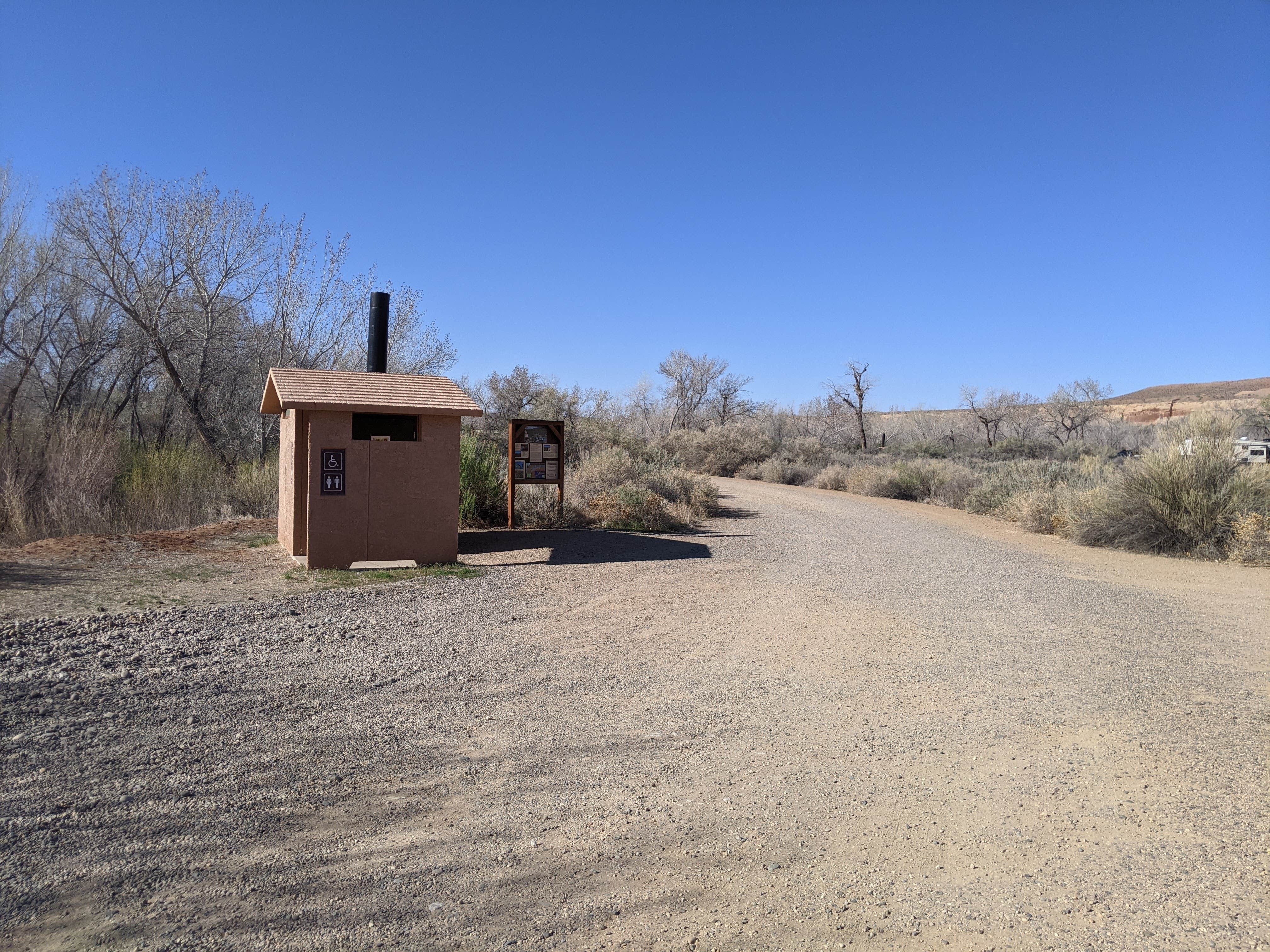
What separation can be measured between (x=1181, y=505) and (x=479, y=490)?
11.9 meters

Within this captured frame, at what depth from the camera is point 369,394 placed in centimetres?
1088

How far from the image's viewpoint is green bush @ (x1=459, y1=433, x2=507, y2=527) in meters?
15.2

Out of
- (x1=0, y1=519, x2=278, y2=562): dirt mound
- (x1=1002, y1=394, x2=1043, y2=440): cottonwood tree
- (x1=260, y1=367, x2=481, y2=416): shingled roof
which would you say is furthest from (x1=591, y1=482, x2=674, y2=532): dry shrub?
(x1=1002, y1=394, x2=1043, y2=440): cottonwood tree

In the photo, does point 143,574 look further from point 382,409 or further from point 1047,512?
point 1047,512

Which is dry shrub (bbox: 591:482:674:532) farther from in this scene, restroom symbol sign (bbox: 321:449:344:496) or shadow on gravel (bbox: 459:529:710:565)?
restroom symbol sign (bbox: 321:449:344:496)

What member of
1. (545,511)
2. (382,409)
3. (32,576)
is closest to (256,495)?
(545,511)

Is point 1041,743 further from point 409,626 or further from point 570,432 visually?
point 570,432

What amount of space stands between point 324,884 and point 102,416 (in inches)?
619

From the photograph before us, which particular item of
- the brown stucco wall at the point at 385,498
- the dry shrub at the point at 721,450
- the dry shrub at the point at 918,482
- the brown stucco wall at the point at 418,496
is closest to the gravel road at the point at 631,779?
the brown stucco wall at the point at 385,498

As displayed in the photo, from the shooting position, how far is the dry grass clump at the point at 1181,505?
42.7 feet

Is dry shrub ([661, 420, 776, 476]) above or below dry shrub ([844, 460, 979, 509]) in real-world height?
above

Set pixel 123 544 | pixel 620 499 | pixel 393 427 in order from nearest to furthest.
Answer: pixel 123 544 < pixel 393 427 < pixel 620 499

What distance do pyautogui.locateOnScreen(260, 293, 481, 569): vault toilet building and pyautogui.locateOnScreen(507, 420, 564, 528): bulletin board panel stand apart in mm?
2887

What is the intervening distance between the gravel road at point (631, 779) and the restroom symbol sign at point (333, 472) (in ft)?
7.21
